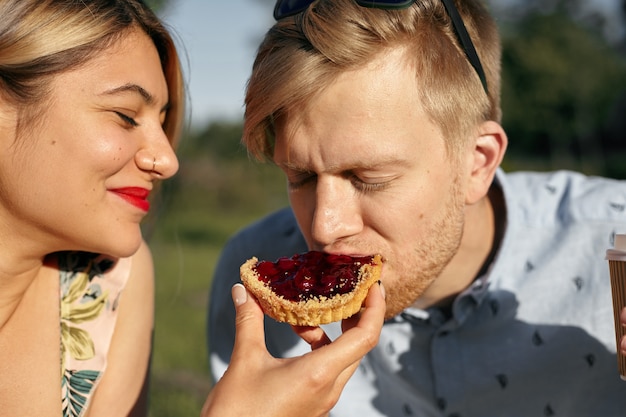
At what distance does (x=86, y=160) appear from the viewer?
11.7 ft

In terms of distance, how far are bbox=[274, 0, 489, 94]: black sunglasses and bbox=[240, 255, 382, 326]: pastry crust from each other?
1.45 m

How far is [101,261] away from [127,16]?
151cm

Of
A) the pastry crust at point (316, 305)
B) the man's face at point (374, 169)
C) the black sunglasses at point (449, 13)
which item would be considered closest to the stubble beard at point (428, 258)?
the man's face at point (374, 169)

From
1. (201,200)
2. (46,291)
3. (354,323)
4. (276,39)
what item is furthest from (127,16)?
(201,200)

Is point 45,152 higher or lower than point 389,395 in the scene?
higher

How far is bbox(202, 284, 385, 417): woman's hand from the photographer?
2850 mm

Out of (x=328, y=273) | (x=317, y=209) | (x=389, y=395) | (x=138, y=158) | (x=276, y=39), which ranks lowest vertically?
(x=389, y=395)

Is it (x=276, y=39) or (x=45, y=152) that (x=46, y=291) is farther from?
(x=276, y=39)

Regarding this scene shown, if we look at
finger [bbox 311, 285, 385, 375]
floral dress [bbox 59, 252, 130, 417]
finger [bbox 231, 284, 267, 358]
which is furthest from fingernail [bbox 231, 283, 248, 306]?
floral dress [bbox 59, 252, 130, 417]

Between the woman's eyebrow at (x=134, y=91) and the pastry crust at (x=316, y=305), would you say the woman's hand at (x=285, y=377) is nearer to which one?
the pastry crust at (x=316, y=305)

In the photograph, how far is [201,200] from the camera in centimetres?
2831

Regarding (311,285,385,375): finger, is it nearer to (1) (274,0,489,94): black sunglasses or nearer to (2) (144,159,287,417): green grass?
(1) (274,0,489,94): black sunglasses

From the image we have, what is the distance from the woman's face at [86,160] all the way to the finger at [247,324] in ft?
2.97

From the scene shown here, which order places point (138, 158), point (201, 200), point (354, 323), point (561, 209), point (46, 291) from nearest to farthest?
point (354, 323) → point (138, 158) → point (46, 291) → point (561, 209) → point (201, 200)
